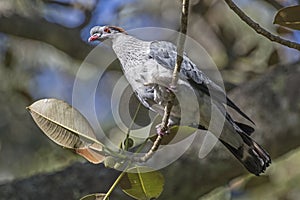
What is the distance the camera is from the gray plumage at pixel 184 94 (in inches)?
65.4

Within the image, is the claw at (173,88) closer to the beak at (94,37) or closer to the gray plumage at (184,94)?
the gray plumage at (184,94)

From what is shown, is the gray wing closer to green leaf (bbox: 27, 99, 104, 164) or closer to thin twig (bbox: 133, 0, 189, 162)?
thin twig (bbox: 133, 0, 189, 162)

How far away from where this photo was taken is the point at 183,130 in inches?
69.0

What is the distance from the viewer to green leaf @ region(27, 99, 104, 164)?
1.37 meters

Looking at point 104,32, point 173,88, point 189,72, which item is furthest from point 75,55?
point 173,88

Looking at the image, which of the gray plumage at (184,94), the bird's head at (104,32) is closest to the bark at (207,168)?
the gray plumage at (184,94)

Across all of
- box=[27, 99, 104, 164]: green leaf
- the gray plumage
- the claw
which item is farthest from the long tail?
box=[27, 99, 104, 164]: green leaf

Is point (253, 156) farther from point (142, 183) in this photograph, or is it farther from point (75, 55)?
point (75, 55)

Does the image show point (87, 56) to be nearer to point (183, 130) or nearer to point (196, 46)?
point (196, 46)

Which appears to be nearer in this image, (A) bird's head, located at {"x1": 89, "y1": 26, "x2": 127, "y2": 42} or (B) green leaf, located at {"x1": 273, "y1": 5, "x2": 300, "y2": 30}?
(B) green leaf, located at {"x1": 273, "y1": 5, "x2": 300, "y2": 30}

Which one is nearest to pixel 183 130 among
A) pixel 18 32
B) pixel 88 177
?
pixel 88 177

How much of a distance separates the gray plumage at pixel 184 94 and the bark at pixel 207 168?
0.40 meters

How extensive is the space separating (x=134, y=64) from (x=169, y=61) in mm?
108

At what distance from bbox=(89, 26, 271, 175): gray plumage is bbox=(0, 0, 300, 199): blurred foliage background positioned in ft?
1.96
